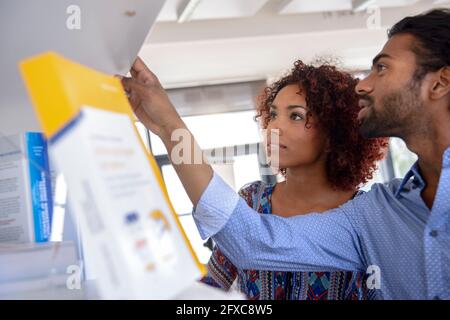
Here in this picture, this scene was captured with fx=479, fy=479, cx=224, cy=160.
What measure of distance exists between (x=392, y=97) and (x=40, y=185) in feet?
2.63

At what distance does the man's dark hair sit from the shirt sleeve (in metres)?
0.39

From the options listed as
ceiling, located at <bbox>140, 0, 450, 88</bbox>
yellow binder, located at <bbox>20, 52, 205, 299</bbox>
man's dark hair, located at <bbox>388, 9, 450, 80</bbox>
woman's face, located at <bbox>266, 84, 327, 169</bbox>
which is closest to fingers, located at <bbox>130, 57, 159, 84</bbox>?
yellow binder, located at <bbox>20, 52, 205, 299</bbox>

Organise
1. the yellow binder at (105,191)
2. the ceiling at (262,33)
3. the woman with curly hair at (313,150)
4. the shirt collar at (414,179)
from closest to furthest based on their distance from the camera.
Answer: the yellow binder at (105,191), the shirt collar at (414,179), the woman with curly hair at (313,150), the ceiling at (262,33)

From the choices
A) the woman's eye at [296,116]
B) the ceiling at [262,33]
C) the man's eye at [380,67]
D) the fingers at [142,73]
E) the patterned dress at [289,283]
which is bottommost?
the patterned dress at [289,283]

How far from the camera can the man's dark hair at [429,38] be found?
1.14 m

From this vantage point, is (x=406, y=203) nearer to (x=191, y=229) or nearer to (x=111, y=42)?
(x=111, y=42)

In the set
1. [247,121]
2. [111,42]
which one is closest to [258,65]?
[247,121]

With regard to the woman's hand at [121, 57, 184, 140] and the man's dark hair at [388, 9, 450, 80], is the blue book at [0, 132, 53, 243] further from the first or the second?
the man's dark hair at [388, 9, 450, 80]

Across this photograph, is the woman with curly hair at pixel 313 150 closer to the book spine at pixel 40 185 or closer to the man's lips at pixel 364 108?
the man's lips at pixel 364 108

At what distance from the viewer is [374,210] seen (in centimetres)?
106

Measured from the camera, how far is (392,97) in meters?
1.10

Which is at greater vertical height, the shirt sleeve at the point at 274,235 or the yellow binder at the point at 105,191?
the yellow binder at the point at 105,191

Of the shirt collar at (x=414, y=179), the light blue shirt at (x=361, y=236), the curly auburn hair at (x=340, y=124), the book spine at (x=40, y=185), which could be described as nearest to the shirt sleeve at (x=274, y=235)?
the light blue shirt at (x=361, y=236)

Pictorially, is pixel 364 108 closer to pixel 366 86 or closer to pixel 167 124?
pixel 366 86
